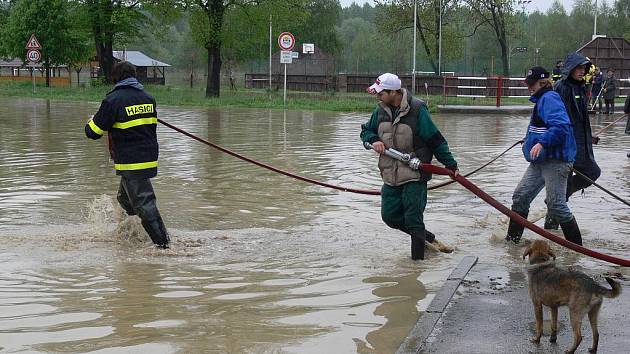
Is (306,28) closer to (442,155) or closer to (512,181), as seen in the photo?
(512,181)

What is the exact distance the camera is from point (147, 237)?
862 centimetres

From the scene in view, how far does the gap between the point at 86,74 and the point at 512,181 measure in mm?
90288

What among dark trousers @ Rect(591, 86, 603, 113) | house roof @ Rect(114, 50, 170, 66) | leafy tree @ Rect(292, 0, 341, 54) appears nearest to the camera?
dark trousers @ Rect(591, 86, 603, 113)

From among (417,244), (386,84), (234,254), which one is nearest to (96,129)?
(234,254)

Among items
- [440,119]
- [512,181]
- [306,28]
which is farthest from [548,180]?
[306,28]

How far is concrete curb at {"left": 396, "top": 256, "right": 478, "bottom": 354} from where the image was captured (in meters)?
5.28

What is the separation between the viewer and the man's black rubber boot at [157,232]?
8.21 metres

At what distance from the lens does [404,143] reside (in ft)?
25.0

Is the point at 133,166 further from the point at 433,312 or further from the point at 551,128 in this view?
the point at 551,128

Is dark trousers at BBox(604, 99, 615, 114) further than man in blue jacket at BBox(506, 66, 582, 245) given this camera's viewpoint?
Yes

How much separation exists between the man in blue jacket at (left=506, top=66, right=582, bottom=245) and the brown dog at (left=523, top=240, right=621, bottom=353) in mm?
2403

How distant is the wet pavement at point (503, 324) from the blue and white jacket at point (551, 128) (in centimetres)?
145

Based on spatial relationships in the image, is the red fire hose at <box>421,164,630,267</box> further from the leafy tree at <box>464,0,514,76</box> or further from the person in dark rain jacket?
the leafy tree at <box>464,0,514,76</box>

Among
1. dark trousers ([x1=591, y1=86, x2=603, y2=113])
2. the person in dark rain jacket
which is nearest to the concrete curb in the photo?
the person in dark rain jacket
